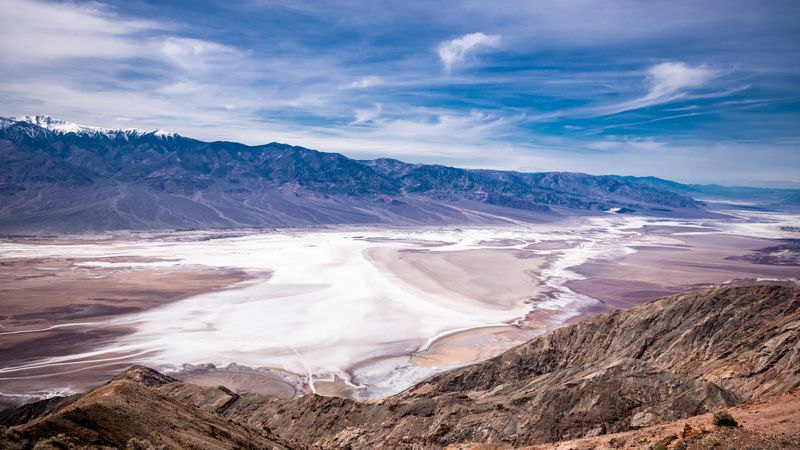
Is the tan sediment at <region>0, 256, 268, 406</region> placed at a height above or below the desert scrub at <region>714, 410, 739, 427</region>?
below

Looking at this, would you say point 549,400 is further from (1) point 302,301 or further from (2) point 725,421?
(1) point 302,301

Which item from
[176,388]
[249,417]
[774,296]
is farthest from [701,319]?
[176,388]

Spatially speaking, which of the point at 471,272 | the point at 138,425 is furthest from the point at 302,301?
the point at 138,425

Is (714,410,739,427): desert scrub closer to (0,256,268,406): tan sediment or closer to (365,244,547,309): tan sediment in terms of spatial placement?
(0,256,268,406): tan sediment

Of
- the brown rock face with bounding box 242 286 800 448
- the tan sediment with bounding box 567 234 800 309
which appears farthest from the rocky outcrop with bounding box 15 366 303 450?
the tan sediment with bounding box 567 234 800 309

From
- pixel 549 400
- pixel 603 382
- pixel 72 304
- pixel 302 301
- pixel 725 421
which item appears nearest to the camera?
pixel 725 421

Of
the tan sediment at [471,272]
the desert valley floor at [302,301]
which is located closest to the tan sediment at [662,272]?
the desert valley floor at [302,301]

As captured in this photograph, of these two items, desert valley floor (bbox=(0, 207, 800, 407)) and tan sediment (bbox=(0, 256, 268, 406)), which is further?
desert valley floor (bbox=(0, 207, 800, 407))

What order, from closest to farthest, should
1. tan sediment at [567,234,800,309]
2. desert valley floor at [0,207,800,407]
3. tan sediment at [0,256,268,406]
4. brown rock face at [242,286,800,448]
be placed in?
brown rock face at [242,286,800,448], tan sediment at [0,256,268,406], desert valley floor at [0,207,800,407], tan sediment at [567,234,800,309]
